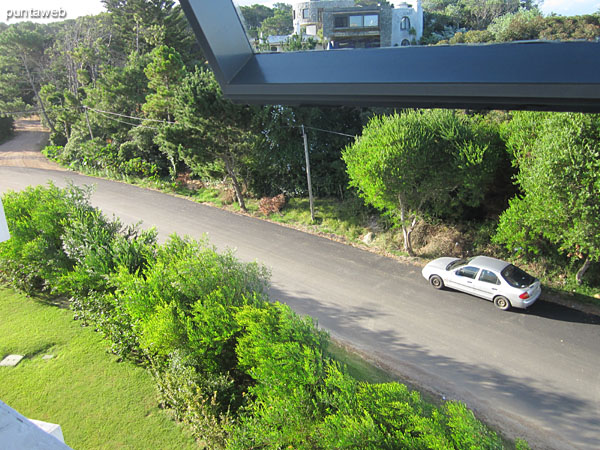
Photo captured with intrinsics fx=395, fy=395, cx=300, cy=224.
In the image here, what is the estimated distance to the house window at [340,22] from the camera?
195cm

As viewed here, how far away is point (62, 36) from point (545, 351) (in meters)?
39.5

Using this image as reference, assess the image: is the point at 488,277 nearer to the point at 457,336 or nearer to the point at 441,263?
the point at 441,263

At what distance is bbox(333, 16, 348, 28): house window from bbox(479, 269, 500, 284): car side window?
9.83 metres

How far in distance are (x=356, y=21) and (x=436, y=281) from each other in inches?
412

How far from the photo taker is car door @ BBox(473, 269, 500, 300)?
1022cm

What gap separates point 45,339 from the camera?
9.30m

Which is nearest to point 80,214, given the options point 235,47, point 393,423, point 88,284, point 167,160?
point 88,284

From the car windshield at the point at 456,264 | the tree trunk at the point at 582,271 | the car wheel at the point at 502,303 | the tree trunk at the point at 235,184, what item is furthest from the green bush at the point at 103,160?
the tree trunk at the point at 582,271

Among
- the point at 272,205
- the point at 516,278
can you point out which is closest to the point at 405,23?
the point at 516,278

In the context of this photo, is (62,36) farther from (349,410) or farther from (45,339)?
(349,410)

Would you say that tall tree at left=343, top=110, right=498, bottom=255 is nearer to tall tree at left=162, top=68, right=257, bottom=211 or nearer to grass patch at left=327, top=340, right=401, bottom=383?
grass patch at left=327, top=340, right=401, bottom=383

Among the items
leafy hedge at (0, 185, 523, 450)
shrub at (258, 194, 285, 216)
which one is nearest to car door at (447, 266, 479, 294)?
leafy hedge at (0, 185, 523, 450)

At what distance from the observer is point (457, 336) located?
9.51 metres

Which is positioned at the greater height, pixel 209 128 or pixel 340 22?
pixel 340 22
